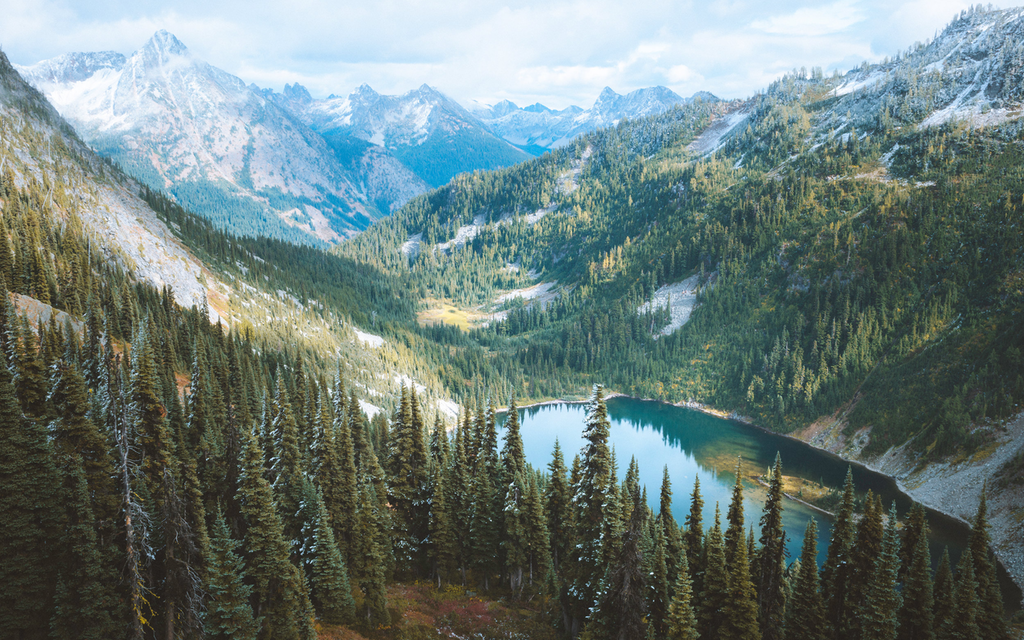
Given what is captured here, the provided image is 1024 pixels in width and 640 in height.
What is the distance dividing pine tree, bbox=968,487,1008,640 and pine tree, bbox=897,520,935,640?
11.5ft

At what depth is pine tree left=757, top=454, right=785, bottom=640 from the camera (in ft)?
122

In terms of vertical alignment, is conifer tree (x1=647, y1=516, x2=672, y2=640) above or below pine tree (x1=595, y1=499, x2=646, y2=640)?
below

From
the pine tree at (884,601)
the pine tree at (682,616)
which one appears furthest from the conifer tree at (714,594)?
the pine tree at (884,601)

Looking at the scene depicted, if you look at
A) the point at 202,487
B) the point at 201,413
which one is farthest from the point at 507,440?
the point at 201,413

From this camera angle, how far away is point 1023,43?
18188 centimetres

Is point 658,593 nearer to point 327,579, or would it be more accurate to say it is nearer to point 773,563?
point 773,563

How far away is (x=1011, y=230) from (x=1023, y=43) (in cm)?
10604

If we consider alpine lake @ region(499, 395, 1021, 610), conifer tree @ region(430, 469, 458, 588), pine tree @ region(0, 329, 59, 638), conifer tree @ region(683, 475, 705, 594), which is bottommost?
alpine lake @ region(499, 395, 1021, 610)

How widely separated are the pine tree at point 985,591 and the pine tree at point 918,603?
3496mm

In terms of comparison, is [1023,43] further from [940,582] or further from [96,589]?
[96,589]

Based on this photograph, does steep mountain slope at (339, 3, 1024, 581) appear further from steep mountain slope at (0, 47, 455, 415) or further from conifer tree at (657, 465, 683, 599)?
conifer tree at (657, 465, 683, 599)

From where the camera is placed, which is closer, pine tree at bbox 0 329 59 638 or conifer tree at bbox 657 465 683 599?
pine tree at bbox 0 329 59 638

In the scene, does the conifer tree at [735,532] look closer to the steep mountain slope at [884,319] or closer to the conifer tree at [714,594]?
the conifer tree at [714,594]

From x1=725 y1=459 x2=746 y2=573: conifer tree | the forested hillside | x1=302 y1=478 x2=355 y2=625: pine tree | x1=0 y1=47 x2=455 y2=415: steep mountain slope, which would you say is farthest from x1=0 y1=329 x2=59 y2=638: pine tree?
the forested hillside
